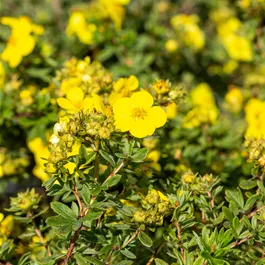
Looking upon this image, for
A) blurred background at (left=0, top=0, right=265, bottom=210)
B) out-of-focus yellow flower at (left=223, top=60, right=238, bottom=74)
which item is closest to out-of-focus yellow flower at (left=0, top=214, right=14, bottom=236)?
blurred background at (left=0, top=0, right=265, bottom=210)

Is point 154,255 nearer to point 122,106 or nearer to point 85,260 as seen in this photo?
point 85,260

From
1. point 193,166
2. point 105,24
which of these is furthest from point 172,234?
point 105,24

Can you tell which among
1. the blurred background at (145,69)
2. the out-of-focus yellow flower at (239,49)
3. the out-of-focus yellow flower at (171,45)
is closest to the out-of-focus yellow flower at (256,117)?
the blurred background at (145,69)

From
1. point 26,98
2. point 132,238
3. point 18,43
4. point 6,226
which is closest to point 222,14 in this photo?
point 18,43

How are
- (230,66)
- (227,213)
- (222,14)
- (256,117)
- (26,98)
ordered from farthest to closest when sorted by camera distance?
1. (222,14)
2. (230,66)
3. (256,117)
4. (26,98)
5. (227,213)

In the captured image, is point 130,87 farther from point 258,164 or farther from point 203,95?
point 203,95

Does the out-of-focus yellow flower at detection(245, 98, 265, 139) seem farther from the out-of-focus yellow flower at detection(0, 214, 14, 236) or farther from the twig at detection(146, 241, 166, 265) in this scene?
the out-of-focus yellow flower at detection(0, 214, 14, 236)

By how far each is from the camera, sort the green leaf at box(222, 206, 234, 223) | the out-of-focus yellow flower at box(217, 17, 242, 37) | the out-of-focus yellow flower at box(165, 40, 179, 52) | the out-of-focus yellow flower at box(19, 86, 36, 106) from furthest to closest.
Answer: the out-of-focus yellow flower at box(217, 17, 242, 37), the out-of-focus yellow flower at box(165, 40, 179, 52), the out-of-focus yellow flower at box(19, 86, 36, 106), the green leaf at box(222, 206, 234, 223)
